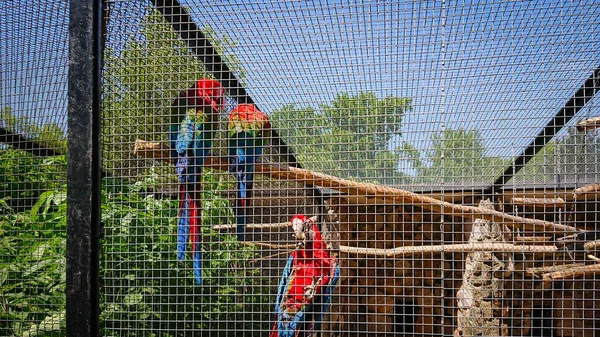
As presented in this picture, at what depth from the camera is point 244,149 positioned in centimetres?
170

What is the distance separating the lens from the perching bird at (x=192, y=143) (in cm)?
143

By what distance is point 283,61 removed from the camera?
1.36 m

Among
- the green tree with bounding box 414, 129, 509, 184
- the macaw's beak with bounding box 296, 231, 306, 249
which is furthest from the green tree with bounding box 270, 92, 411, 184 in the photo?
the macaw's beak with bounding box 296, 231, 306, 249

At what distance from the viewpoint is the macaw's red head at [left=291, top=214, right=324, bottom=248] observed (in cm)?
209

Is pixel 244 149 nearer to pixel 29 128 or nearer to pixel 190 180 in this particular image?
pixel 190 180

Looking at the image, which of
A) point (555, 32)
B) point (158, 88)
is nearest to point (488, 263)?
A: point (555, 32)

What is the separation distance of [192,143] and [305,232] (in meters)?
0.80

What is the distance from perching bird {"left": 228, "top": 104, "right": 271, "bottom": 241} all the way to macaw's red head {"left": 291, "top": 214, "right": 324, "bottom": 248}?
1.31 ft

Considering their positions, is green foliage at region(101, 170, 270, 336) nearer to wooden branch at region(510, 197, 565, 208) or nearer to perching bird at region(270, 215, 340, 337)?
perching bird at region(270, 215, 340, 337)

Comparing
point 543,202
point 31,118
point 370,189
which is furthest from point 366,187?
point 31,118

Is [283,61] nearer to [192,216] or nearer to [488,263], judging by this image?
[192,216]

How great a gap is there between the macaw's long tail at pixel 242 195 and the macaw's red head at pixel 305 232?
1.41 feet

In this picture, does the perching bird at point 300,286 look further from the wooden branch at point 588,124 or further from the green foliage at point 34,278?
the wooden branch at point 588,124

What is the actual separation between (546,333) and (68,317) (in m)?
3.32
